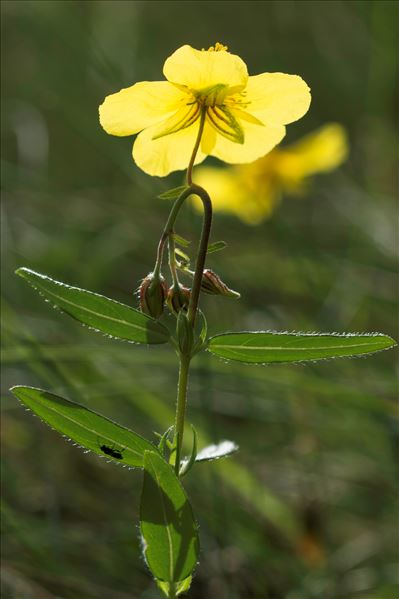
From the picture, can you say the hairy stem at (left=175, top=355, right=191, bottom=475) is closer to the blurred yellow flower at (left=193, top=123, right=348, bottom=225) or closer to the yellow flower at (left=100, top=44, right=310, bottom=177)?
the yellow flower at (left=100, top=44, right=310, bottom=177)

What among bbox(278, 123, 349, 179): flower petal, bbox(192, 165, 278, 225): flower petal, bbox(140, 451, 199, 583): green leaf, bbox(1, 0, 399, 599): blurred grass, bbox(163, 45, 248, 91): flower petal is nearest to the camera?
bbox(140, 451, 199, 583): green leaf

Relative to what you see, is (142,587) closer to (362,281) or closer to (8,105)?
(362,281)

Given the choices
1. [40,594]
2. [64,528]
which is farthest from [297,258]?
[40,594]

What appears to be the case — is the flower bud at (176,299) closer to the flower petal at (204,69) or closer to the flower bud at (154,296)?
the flower bud at (154,296)

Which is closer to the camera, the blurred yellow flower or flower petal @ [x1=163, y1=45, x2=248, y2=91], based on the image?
flower petal @ [x1=163, y1=45, x2=248, y2=91]

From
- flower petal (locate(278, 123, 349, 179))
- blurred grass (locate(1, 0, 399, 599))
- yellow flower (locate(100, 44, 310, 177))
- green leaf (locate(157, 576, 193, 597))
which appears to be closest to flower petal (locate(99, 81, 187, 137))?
yellow flower (locate(100, 44, 310, 177))

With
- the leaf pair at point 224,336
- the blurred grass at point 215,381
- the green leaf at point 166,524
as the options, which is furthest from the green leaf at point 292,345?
the blurred grass at point 215,381
